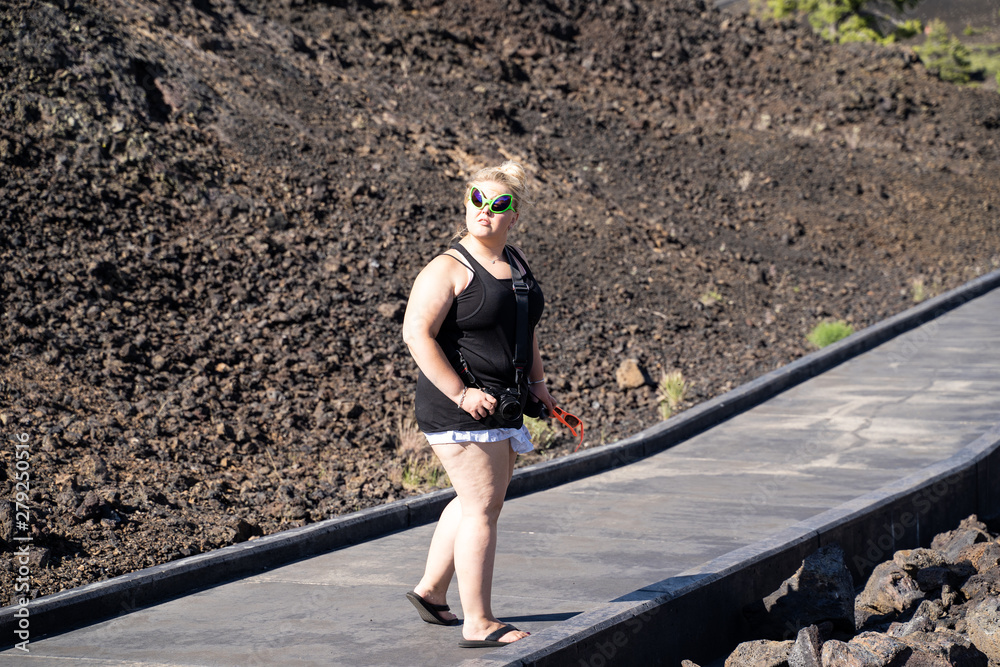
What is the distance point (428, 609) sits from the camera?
426 centimetres

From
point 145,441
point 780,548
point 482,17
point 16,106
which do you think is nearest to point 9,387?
point 145,441

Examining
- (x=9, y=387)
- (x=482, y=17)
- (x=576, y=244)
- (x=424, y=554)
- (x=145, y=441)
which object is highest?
(x=482, y=17)

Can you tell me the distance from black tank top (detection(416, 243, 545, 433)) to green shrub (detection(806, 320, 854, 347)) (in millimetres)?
8779

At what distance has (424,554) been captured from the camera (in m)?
5.63

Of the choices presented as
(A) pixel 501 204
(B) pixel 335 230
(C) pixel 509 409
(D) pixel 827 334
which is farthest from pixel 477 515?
(D) pixel 827 334

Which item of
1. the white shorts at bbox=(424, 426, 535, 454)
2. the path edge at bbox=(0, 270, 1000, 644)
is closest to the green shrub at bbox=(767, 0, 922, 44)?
the path edge at bbox=(0, 270, 1000, 644)

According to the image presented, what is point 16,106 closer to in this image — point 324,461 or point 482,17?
point 324,461

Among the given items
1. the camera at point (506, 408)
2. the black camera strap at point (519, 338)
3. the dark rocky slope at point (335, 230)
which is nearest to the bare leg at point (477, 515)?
the camera at point (506, 408)

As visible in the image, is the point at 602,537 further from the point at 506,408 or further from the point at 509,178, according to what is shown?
the point at 509,178

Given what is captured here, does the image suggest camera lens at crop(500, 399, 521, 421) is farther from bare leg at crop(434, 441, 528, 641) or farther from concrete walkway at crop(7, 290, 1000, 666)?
concrete walkway at crop(7, 290, 1000, 666)

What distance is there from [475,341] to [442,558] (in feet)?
3.36

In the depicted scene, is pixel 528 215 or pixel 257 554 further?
pixel 528 215

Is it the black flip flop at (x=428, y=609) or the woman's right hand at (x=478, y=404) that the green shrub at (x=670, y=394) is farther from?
the woman's right hand at (x=478, y=404)

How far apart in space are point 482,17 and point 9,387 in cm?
1614
